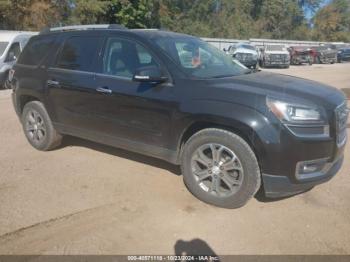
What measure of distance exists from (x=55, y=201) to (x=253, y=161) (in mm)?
2157

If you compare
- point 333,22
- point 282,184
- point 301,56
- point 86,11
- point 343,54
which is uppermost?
point 333,22

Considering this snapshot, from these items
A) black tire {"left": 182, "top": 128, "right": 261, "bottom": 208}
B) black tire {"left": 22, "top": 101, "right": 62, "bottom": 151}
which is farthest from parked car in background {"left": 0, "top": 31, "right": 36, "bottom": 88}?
black tire {"left": 182, "top": 128, "right": 261, "bottom": 208}

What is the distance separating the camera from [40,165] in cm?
548

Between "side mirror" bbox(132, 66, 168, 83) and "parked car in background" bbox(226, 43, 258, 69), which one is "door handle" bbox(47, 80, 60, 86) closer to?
"side mirror" bbox(132, 66, 168, 83)

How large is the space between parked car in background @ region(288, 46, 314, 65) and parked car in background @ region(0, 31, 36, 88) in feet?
77.7

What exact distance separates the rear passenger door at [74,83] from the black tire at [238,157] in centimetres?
153

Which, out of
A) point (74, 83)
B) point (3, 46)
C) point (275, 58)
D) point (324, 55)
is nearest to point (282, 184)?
point (74, 83)

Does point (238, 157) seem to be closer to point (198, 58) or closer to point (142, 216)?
point (142, 216)

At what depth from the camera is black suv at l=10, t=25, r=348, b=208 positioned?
12.6ft

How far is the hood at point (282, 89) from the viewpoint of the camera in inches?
154

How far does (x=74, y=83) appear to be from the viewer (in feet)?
17.3

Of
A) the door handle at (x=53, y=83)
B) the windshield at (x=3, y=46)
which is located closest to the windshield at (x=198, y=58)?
the door handle at (x=53, y=83)

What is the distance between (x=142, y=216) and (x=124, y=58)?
1.96 meters

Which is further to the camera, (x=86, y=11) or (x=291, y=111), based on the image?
(x=86, y=11)
